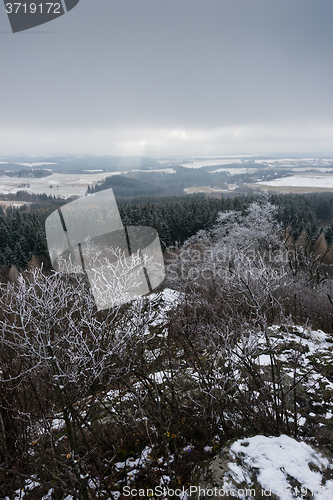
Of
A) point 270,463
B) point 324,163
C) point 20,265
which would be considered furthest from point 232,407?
point 324,163

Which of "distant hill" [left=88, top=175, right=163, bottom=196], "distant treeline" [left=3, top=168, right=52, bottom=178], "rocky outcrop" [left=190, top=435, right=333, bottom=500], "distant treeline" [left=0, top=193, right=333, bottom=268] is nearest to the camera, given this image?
"rocky outcrop" [left=190, top=435, right=333, bottom=500]

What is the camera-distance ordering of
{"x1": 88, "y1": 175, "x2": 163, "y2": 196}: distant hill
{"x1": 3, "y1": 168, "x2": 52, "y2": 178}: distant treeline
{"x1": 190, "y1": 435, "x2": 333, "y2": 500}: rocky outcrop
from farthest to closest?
{"x1": 3, "y1": 168, "x2": 52, "y2": 178}: distant treeline
{"x1": 88, "y1": 175, "x2": 163, "y2": 196}: distant hill
{"x1": 190, "y1": 435, "x2": 333, "y2": 500}: rocky outcrop

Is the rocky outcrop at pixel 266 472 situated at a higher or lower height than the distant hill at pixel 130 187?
lower

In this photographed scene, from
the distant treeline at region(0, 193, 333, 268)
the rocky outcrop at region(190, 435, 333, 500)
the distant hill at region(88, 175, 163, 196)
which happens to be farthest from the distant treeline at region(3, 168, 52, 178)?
the rocky outcrop at region(190, 435, 333, 500)

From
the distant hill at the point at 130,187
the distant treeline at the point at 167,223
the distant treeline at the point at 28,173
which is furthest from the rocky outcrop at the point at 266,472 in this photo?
the distant treeline at the point at 28,173

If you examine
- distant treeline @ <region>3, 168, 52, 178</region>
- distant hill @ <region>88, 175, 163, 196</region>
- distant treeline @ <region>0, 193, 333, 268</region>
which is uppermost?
distant treeline @ <region>3, 168, 52, 178</region>

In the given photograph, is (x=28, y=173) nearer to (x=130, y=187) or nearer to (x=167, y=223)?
(x=130, y=187)

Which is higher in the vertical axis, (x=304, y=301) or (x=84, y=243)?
(x=84, y=243)

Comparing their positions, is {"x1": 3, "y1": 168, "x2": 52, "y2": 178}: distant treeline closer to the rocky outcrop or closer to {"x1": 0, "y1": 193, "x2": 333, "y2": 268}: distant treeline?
{"x1": 0, "y1": 193, "x2": 333, "y2": 268}: distant treeline

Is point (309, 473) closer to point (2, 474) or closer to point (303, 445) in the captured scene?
point (303, 445)

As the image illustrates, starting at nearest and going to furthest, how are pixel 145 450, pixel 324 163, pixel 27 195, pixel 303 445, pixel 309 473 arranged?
pixel 309 473, pixel 303 445, pixel 145 450, pixel 27 195, pixel 324 163

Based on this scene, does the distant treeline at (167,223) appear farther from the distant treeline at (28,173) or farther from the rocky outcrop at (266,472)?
the distant treeline at (28,173)

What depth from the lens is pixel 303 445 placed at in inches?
147

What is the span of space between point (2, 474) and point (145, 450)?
270 cm
